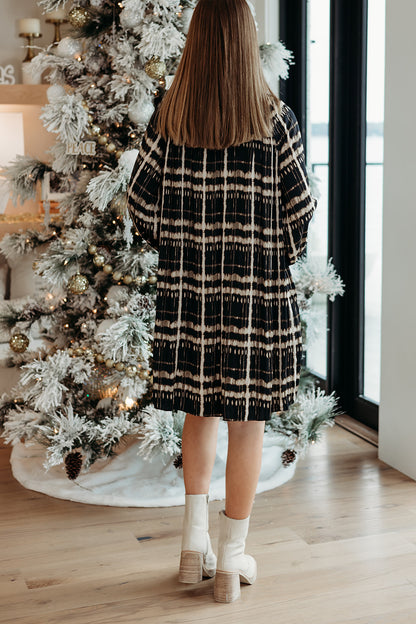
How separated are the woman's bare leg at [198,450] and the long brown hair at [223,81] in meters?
0.66

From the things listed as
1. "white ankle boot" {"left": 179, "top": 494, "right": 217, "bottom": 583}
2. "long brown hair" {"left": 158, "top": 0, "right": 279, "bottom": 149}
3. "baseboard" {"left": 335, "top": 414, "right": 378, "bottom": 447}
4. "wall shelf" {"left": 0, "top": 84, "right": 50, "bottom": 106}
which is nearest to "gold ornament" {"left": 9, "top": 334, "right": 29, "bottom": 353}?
"white ankle boot" {"left": 179, "top": 494, "right": 217, "bottom": 583}

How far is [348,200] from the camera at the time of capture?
3113 millimetres

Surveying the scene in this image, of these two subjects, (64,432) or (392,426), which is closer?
(64,432)

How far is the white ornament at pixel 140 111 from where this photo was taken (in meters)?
2.25

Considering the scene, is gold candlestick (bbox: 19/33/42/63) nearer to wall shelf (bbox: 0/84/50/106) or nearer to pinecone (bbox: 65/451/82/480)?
wall shelf (bbox: 0/84/50/106)

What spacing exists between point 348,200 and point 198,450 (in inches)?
66.8

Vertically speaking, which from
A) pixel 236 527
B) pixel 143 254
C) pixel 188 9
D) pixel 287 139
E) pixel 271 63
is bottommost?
pixel 236 527

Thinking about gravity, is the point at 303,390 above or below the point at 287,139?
below

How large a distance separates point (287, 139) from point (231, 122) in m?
0.14

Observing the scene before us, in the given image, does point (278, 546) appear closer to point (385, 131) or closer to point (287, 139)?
point (287, 139)

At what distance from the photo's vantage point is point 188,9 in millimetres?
2287

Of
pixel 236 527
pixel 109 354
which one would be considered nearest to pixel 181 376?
pixel 236 527

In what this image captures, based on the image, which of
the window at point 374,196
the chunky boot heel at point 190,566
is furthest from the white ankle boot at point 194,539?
the window at point 374,196

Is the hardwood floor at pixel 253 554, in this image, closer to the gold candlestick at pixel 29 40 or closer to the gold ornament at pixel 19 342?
the gold ornament at pixel 19 342
